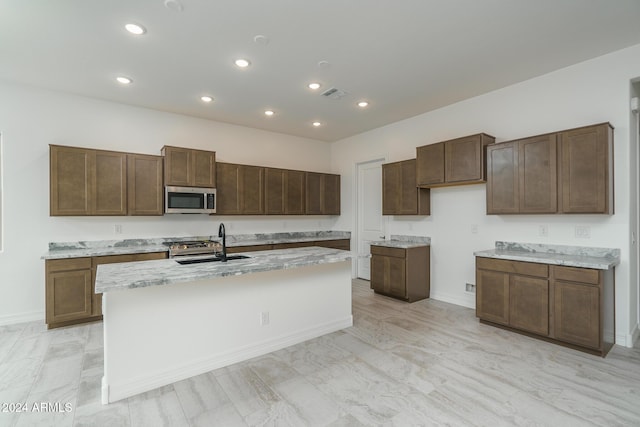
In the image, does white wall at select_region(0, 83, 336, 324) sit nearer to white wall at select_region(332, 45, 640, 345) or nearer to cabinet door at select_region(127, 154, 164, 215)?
cabinet door at select_region(127, 154, 164, 215)

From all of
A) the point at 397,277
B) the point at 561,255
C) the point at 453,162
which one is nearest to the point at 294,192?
the point at 397,277

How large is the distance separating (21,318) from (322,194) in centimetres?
483

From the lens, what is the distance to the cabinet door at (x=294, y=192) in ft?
18.6

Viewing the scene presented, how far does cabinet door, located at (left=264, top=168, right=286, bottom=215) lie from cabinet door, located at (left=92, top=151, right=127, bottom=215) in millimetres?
2147

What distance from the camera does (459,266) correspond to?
14.6 ft

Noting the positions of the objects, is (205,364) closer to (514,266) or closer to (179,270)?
(179,270)

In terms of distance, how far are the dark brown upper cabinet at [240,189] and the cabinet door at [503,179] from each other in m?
3.54

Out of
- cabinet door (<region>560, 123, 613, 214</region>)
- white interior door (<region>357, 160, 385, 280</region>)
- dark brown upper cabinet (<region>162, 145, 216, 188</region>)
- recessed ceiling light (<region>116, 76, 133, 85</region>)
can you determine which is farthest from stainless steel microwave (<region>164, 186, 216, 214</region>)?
cabinet door (<region>560, 123, 613, 214</region>)

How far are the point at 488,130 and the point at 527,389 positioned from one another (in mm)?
3141

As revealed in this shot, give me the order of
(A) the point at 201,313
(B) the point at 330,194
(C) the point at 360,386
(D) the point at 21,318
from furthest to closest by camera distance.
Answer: (B) the point at 330,194 → (D) the point at 21,318 → (A) the point at 201,313 → (C) the point at 360,386

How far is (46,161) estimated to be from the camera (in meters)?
3.93

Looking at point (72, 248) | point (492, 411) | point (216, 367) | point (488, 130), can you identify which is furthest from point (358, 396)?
point (72, 248)

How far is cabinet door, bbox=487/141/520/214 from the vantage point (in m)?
3.55

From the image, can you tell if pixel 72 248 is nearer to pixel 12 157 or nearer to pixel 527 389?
pixel 12 157
